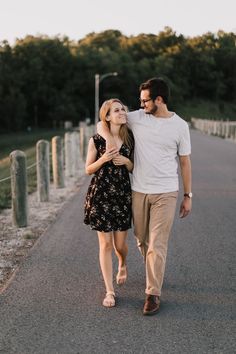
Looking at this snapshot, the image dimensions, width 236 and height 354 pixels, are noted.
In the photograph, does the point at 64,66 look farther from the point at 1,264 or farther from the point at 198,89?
the point at 1,264

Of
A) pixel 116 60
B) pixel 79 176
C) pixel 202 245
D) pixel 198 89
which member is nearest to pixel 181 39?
pixel 198 89

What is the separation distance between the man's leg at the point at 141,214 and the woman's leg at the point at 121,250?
14 cm

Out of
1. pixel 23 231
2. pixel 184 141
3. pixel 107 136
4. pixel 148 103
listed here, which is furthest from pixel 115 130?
pixel 23 231

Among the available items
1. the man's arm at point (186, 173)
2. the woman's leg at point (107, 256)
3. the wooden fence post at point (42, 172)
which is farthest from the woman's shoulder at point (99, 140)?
the wooden fence post at point (42, 172)

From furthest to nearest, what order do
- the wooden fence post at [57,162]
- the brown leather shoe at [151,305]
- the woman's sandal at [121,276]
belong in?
the wooden fence post at [57,162] → the woman's sandal at [121,276] → the brown leather shoe at [151,305]

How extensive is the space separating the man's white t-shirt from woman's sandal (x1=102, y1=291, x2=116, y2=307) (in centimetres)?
89

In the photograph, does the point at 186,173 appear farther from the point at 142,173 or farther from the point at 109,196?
the point at 109,196

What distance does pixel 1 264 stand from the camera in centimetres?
608

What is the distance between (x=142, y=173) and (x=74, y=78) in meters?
89.4

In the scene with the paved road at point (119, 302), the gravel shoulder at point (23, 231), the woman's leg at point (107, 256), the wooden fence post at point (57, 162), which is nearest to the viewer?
the paved road at point (119, 302)

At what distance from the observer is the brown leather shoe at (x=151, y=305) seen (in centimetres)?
453

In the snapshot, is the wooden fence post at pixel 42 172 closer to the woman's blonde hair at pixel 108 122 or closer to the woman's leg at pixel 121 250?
the woman's leg at pixel 121 250

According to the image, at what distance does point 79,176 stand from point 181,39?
69221 mm

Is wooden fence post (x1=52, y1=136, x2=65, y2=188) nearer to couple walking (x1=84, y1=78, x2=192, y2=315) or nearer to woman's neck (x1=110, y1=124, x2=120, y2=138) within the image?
couple walking (x1=84, y1=78, x2=192, y2=315)
